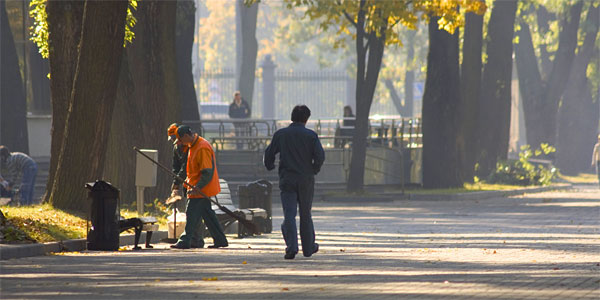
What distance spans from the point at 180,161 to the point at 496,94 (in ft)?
69.8

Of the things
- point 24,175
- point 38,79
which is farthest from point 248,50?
point 24,175

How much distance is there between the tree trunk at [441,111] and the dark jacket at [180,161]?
50.9 feet

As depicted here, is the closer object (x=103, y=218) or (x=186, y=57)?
(x=103, y=218)

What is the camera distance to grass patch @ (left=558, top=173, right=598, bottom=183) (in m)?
47.4

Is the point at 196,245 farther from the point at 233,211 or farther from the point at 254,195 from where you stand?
the point at 254,195

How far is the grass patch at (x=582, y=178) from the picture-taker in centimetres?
4735

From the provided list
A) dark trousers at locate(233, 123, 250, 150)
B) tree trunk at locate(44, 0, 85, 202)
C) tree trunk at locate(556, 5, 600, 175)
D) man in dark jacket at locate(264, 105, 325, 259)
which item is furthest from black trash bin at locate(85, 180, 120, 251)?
tree trunk at locate(556, 5, 600, 175)

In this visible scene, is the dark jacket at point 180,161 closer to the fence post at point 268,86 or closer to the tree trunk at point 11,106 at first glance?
the tree trunk at point 11,106

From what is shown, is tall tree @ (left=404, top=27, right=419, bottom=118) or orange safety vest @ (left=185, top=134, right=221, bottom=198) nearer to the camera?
orange safety vest @ (left=185, top=134, right=221, bottom=198)

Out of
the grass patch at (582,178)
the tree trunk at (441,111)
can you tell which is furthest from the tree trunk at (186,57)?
the grass patch at (582,178)

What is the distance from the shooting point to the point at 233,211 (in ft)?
61.4

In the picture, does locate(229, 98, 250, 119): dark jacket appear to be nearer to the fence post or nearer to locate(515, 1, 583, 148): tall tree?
locate(515, 1, 583, 148): tall tree

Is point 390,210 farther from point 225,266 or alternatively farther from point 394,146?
point 225,266

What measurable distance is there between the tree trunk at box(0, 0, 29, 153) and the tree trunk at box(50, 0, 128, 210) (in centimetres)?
1165
